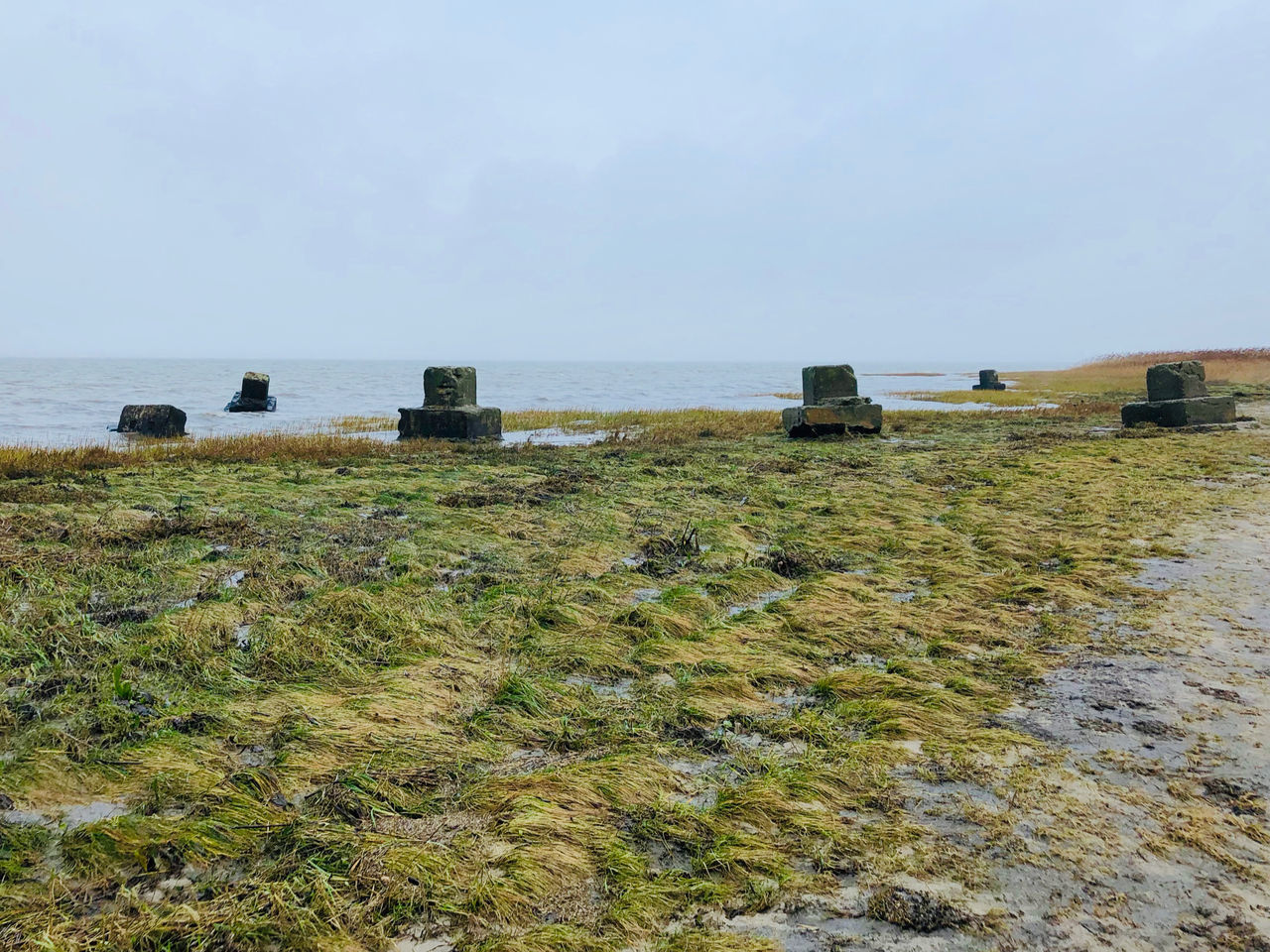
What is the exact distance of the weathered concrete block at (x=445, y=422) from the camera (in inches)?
668

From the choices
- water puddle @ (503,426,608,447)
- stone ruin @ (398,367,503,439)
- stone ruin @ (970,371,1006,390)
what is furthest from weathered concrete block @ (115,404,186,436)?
stone ruin @ (970,371,1006,390)

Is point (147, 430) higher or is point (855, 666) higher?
point (147, 430)

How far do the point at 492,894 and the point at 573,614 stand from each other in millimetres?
2709

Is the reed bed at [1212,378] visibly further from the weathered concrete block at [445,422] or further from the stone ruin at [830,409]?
the weathered concrete block at [445,422]

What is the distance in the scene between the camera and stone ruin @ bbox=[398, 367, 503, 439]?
17.0m

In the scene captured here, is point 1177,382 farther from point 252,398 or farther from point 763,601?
point 252,398

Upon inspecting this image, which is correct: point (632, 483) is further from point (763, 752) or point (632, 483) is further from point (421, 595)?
point (763, 752)

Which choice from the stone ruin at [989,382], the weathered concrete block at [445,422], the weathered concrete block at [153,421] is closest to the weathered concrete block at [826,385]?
the weathered concrete block at [445,422]

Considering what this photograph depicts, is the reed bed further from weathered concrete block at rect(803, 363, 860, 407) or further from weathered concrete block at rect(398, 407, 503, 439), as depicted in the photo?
weathered concrete block at rect(398, 407, 503, 439)

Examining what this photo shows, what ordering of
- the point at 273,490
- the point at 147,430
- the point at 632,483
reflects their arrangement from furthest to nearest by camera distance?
the point at 147,430, the point at 632,483, the point at 273,490

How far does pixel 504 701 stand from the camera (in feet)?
12.1

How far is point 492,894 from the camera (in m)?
2.23

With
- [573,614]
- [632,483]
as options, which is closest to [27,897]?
[573,614]

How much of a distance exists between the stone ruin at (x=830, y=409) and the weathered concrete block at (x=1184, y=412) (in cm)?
577
